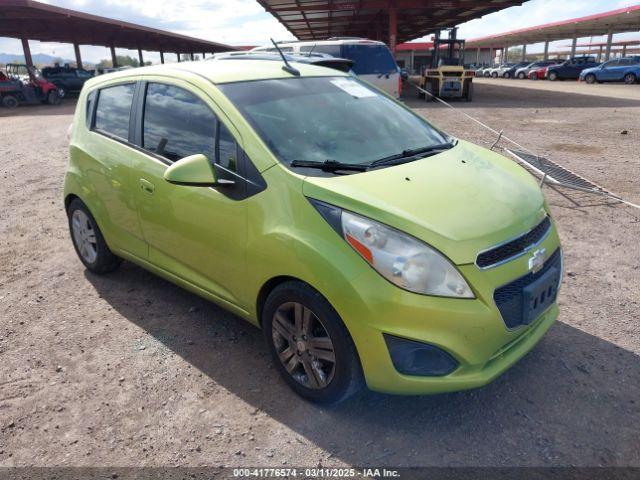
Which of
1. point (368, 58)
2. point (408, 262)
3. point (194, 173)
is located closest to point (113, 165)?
point (194, 173)

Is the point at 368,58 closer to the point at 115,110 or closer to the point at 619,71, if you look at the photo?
the point at 115,110

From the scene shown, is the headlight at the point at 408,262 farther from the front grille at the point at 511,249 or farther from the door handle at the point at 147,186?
the door handle at the point at 147,186

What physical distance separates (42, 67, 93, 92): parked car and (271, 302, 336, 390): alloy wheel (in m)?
29.9

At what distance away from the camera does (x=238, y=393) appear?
9.61 feet

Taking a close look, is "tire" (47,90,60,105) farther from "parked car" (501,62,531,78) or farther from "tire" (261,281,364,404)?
"parked car" (501,62,531,78)

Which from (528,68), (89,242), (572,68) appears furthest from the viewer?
(528,68)

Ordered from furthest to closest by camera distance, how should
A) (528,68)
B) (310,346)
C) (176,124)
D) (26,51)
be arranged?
(528,68) < (26,51) < (176,124) < (310,346)

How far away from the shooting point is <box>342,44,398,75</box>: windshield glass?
13703mm

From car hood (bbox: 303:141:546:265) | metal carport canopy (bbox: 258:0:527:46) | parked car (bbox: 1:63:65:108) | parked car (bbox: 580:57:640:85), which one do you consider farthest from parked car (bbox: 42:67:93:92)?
parked car (bbox: 580:57:640:85)

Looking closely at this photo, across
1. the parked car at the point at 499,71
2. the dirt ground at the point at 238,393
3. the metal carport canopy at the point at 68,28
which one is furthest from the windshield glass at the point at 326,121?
the parked car at the point at 499,71

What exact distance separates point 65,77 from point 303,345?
1227 inches

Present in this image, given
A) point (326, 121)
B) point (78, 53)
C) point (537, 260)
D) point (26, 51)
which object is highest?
point (78, 53)

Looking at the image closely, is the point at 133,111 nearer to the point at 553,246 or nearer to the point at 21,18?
the point at 553,246

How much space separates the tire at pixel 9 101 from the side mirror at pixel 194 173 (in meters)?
26.5
